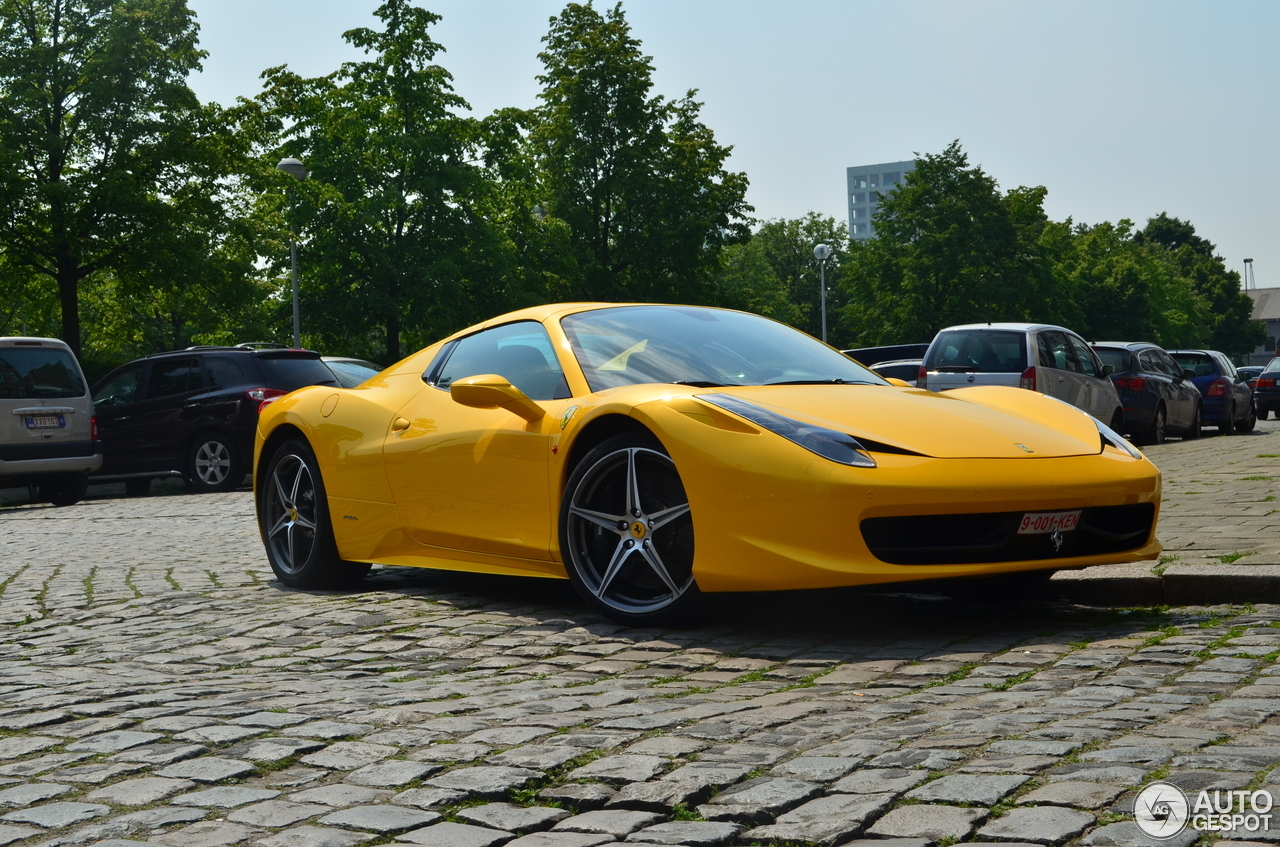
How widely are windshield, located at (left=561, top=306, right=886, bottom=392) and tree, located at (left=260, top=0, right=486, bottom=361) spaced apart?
32529 mm

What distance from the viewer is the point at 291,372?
16734 millimetres

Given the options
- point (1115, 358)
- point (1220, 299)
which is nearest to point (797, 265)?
point (1220, 299)

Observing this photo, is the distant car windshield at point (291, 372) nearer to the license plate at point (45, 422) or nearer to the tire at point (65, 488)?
the license plate at point (45, 422)

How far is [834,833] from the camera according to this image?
8.82 feet

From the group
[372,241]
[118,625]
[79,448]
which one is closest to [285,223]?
[372,241]

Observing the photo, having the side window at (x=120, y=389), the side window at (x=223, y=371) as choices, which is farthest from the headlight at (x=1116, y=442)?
the side window at (x=120, y=389)

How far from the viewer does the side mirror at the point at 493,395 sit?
5.67 metres

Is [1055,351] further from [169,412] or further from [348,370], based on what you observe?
[169,412]

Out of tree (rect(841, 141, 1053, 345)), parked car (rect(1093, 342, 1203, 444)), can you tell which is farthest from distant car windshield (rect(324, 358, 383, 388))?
tree (rect(841, 141, 1053, 345))

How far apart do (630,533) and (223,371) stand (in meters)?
12.7

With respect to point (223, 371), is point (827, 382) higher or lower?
lower

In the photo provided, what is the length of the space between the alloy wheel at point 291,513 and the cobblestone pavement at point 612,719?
0.54m

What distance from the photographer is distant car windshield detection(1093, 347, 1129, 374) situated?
20703 millimetres

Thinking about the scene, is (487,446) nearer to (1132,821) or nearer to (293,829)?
(293,829)
